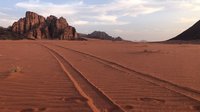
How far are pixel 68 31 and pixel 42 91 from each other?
264ft

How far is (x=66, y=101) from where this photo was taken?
7.71 m

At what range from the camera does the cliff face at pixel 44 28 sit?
3462 inches

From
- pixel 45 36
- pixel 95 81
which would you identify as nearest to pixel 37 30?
pixel 45 36

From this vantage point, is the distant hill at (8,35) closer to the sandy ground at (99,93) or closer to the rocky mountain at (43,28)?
the rocky mountain at (43,28)

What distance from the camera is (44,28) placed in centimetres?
9006

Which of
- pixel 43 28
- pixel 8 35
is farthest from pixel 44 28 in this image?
pixel 8 35

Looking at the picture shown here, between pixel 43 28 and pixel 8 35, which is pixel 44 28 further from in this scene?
pixel 8 35

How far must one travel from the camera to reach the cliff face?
87938 millimetres

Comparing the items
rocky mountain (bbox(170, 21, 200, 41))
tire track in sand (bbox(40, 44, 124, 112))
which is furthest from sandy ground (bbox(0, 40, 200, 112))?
rocky mountain (bbox(170, 21, 200, 41))

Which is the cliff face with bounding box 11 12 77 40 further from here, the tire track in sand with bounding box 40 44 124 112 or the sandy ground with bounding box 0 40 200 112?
the tire track in sand with bounding box 40 44 124 112

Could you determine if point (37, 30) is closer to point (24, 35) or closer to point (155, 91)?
point (24, 35)

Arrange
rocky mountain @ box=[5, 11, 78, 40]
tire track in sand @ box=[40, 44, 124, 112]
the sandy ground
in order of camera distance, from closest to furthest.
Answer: tire track in sand @ box=[40, 44, 124, 112] → the sandy ground → rocky mountain @ box=[5, 11, 78, 40]

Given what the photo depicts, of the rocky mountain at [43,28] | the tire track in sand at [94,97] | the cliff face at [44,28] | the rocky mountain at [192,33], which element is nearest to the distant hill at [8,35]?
the rocky mountain at [43,28]

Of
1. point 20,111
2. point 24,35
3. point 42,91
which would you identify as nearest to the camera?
point 20,111
